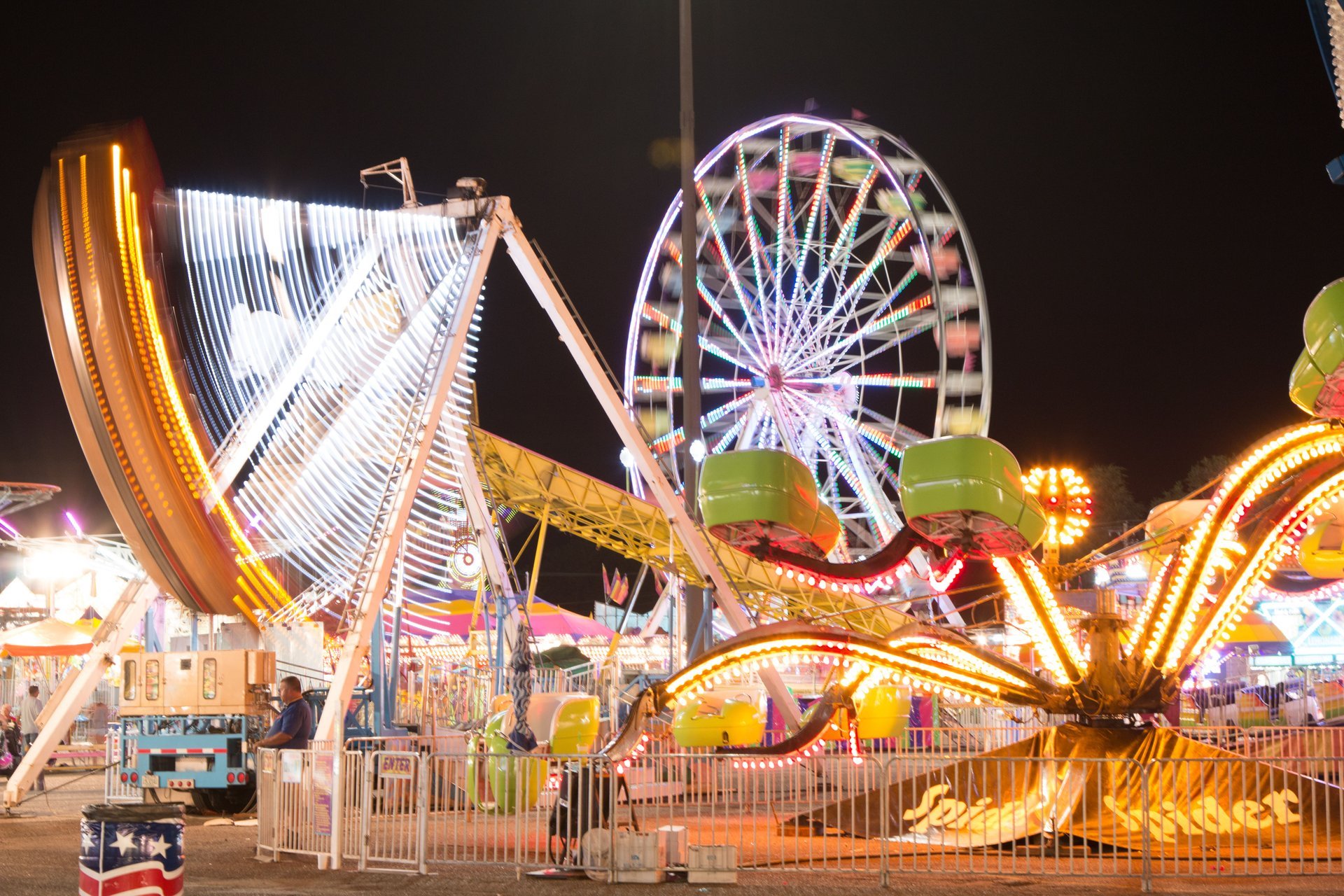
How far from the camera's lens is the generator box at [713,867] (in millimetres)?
9023

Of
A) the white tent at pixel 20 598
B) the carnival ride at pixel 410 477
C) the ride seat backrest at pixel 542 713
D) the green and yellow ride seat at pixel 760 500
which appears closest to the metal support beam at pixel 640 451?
the carnival ride at pixel 410 477

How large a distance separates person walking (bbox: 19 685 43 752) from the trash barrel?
64.7 ft

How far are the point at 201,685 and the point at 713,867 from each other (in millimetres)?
7428

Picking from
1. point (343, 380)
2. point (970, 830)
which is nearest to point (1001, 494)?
point (970, 830)

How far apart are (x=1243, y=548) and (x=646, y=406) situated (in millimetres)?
18157

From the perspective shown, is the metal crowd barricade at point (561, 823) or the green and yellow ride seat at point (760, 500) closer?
the metal crowd barricade at point (561, 823)

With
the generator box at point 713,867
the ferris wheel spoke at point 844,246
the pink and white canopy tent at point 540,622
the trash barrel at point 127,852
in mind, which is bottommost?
the generator box at point 713,867

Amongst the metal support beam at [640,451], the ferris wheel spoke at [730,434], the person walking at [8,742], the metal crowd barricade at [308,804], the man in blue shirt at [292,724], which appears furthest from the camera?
the ferris wheel spoke at [730,434]

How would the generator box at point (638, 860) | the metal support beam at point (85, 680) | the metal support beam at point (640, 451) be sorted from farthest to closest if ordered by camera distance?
1. the metal support beam at point (640, 451)
2. the metal support beam at point (85, 680)
3. the generator box at point (638, 860)

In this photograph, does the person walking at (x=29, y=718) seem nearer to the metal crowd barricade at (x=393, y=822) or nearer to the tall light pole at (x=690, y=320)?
the tall light pole at (x=690, y=320)

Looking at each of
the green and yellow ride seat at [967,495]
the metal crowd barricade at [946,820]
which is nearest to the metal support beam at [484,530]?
the metal crowd barricade at [946,820]

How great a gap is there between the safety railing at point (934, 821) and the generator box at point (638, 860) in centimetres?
1

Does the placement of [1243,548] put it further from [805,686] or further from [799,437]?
[805,686]

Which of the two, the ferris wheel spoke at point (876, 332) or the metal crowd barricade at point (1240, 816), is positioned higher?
the ferris wheel spoke at point (876, 332)
